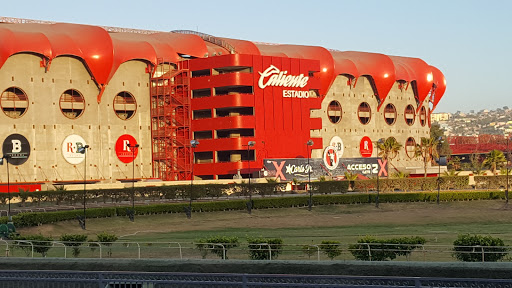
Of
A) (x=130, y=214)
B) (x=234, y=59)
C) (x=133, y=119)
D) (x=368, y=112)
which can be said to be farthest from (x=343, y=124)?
(x=130, y=214)

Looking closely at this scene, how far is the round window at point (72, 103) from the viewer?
385 feet

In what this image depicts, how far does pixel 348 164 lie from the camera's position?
14538 cm

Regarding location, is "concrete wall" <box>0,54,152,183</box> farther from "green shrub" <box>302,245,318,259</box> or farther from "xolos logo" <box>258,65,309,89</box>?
"green shrub" <box>302,245,318,259</box>

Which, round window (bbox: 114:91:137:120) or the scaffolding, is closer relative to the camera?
round window (bbox: 114:91:137:120)

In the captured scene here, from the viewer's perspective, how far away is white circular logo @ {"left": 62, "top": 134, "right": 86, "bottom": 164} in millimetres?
115625

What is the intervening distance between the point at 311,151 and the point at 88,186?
50.1 metres

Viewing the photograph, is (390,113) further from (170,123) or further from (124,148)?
(124,148)

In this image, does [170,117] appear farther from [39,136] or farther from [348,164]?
[348,164]

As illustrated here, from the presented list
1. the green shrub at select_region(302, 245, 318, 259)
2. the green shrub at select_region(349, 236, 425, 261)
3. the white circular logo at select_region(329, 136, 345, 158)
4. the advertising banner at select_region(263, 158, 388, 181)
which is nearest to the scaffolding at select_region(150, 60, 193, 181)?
the advertising banner at select_region(263, 158, 388, 181)

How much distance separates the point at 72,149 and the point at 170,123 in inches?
700

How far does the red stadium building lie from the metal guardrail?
82.9 m

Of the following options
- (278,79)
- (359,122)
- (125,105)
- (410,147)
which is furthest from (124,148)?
(410,147)

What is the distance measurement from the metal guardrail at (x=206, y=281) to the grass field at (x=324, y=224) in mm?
38874

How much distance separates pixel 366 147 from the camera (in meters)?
153
